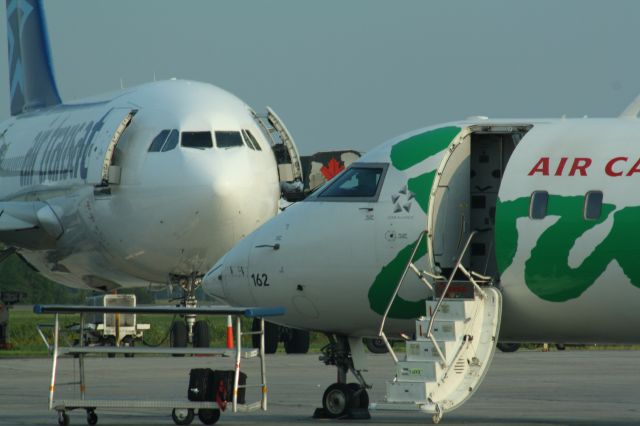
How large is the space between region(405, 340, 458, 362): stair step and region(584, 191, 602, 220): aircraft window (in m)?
2.00

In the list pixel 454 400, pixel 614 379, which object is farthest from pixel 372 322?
pixel 614 379

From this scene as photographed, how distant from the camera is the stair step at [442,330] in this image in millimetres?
16500

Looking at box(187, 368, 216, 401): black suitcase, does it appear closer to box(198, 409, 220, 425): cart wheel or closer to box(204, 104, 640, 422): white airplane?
box(198, 409, 220, 425): cart wheel

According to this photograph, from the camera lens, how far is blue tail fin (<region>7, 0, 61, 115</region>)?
41.3m

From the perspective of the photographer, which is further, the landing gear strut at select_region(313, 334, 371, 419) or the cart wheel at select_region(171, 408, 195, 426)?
the landing gear strut at select_region(313, 334, 371, 419)

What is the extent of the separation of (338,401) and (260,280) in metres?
1.68

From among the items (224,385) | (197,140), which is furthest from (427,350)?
(197,140)

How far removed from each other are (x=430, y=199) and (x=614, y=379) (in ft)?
35.3

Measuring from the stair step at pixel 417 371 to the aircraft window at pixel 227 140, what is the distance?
14.8 m

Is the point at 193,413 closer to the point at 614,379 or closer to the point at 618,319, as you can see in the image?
the point at 618,319

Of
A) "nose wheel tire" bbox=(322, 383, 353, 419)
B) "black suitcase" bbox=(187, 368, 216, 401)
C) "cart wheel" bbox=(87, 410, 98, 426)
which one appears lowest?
"cart wheel" bbox=(87, 410, 98, 426)

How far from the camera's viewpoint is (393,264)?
17219mm

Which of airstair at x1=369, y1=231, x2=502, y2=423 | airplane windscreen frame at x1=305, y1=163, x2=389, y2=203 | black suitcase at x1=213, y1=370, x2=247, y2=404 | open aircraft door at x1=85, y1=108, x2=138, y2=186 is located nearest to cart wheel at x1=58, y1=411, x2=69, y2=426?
black suitcase at x1=213, y1=370, x2=247, y2=404

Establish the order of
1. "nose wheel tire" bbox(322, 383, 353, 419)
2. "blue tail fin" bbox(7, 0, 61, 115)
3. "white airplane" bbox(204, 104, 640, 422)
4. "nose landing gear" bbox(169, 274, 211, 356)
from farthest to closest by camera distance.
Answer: "blue tail fin" bbox(7, 0, 61, 115) → "nose landing gear" bbox(169, 274, 211, 356) → "nose wheel tire" bbox(322, 383, 353, 419) → "white airplane" bbox(204, 104, 640, 422)
